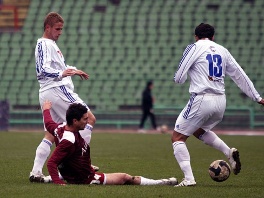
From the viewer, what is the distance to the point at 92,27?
3584 centimetres

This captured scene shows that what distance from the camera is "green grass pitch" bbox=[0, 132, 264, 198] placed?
359 inches

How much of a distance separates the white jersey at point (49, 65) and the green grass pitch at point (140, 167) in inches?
58.2

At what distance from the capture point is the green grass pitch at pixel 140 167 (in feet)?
29.9

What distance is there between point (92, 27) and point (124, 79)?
413 cm

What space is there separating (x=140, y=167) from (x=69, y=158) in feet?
13.0

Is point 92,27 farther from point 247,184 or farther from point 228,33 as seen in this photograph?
point 247,184

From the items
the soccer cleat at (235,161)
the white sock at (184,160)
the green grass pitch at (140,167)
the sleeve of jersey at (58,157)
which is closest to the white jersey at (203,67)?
the white sock at (184,160)

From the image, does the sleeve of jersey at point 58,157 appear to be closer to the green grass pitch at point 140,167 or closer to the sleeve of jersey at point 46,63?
the green grass pitch at point 140,167

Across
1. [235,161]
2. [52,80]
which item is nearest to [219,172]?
[235,161]

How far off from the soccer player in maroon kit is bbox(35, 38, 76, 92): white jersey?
2.23 feet

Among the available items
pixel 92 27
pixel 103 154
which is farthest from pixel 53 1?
pixel 103 154

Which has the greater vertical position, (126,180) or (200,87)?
(200,87)

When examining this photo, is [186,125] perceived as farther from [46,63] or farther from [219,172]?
[46,63]

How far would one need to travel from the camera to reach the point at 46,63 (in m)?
10.7
